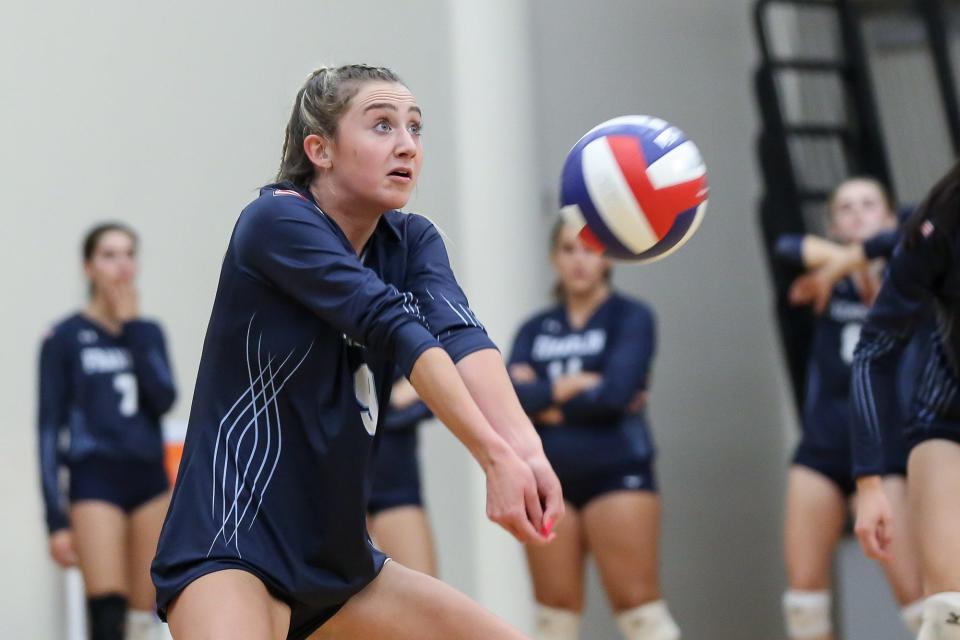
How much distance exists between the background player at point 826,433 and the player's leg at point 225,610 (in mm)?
3173

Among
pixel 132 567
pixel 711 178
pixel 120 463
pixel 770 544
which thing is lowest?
pixel 770 544

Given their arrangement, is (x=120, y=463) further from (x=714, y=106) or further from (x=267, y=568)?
(x=714, y=106)

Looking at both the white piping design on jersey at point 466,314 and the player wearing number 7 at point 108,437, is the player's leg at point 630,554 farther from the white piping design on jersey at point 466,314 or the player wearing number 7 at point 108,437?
the white piping design on jersey at point 466,314

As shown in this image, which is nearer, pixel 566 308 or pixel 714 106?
pixel 566 308

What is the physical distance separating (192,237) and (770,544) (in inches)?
145

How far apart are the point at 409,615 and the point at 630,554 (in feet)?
9.83

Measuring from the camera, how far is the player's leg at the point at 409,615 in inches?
102

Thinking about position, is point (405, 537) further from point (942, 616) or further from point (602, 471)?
point (942, 616)

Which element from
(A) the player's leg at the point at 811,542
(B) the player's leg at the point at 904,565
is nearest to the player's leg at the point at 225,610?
(B) the player's leg at the point at 904,565

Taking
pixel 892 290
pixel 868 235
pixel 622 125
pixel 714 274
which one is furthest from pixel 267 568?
pixel 714 274

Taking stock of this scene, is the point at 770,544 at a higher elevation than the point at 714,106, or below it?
below

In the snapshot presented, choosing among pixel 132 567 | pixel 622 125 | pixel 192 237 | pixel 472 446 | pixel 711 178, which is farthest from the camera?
pixel 711 178

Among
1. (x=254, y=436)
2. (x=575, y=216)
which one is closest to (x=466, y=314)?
(x=254, y=436)

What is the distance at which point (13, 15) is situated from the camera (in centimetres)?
639
